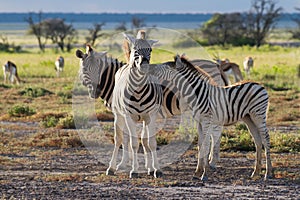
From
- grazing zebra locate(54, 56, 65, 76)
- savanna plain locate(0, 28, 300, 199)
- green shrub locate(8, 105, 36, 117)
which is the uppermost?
savanna plain locate(0, 28, 300, 199)

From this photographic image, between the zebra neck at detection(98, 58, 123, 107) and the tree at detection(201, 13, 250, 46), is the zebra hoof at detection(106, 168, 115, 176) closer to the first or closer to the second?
the zebra neck at detection(98, 58, 123, 107)

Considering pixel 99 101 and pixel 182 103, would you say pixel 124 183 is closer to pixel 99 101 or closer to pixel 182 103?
pixel 182 103

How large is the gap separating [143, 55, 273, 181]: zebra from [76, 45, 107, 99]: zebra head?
1.12 meters

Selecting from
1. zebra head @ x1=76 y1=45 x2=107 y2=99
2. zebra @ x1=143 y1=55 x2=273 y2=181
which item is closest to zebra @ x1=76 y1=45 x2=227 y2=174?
zebra head @ x1=76 y1=45 x2=107 y2=99

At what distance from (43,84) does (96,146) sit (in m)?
13.4

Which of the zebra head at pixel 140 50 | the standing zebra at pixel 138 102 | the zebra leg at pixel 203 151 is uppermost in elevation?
the zebra head at pixel 140 50

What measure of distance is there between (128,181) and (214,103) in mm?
1561

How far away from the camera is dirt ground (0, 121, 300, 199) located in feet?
28.1

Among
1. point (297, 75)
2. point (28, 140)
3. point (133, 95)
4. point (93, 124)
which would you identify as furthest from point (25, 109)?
point (297, 75)

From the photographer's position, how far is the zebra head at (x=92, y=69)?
34.9 ft

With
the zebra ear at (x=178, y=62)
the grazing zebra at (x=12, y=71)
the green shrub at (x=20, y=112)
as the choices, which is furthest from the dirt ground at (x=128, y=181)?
the grazing zebra at (x=12, y=71)

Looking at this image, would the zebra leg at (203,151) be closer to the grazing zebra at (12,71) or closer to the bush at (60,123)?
the bush at (60,123)

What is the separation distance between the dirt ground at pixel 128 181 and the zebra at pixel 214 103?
42 cm

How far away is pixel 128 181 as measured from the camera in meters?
9.45
